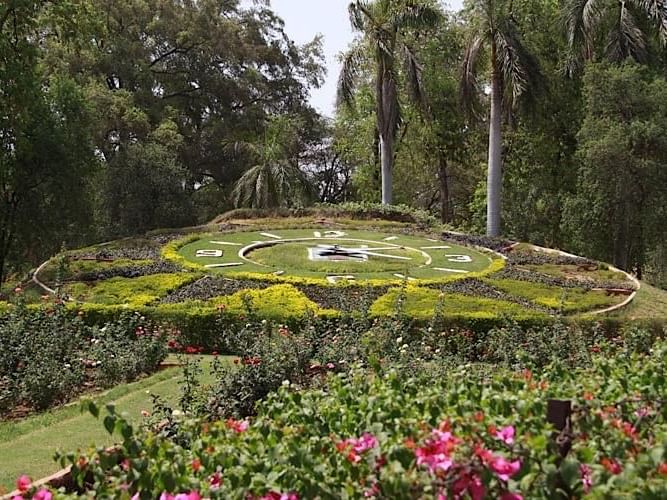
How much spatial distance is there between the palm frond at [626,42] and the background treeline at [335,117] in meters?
0.03

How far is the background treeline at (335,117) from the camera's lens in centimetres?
1462

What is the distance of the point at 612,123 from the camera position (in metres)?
16.4

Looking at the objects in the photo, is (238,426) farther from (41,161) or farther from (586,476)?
(41,161)

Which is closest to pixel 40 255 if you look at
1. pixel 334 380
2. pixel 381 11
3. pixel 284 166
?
pixel 284 166

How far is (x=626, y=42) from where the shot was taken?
58.3ft

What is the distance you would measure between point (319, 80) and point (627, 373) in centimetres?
2709

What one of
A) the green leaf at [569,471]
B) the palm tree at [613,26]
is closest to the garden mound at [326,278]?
the green leaf at [569,471]

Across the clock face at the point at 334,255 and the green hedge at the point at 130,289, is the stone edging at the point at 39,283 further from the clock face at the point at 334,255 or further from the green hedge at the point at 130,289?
the clock face at the point at 334,255

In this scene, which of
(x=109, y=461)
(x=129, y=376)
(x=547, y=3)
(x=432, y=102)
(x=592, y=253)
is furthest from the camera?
(x=432, y=102)

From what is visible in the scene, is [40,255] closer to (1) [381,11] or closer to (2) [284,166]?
(2) [284,166]

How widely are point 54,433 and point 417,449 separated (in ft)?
12.2

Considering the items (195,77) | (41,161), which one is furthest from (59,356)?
(195,77)

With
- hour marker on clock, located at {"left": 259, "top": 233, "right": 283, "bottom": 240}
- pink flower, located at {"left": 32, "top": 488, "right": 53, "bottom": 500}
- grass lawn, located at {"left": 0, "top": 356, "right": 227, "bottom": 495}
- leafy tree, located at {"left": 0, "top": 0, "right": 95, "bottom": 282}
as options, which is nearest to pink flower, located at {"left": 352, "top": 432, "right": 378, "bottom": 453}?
pink flower, located at {"left": 32, "top": 488, "right": 53, "bottom": 500}

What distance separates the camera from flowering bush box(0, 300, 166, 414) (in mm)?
5832
